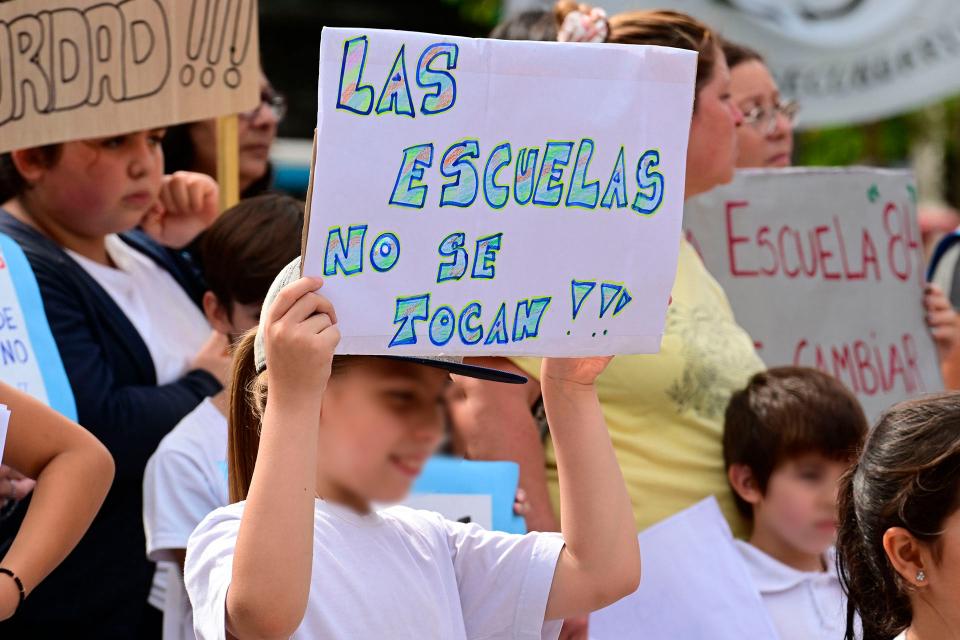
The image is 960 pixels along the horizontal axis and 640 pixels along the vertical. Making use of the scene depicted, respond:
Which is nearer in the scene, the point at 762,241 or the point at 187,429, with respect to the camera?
the point at 187,429

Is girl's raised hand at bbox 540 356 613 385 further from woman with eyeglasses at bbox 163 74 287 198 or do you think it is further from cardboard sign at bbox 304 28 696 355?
woman with eyeglasses at bbox 163 74 287 198

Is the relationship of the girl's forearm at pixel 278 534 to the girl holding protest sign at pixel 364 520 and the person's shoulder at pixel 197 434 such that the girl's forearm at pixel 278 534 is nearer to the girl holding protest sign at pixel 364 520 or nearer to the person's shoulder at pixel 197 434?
the girl holding protest sign at pixel 364 520

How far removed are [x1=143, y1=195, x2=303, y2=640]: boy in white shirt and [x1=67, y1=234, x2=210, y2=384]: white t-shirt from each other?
0.12 metres

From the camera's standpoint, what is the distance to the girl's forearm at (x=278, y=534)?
189 cm

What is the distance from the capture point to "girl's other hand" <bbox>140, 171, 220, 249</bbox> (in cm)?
395

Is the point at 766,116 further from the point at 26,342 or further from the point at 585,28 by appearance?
the point at 26,342

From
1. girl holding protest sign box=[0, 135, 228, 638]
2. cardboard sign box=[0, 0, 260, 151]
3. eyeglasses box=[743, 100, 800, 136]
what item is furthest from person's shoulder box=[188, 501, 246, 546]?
eyeglasses box=[743, 100, 800, 136]

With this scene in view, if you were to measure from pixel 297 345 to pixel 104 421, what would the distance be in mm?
1330

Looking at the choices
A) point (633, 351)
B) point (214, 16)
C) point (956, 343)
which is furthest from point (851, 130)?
point (633, 351)

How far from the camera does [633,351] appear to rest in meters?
2.25

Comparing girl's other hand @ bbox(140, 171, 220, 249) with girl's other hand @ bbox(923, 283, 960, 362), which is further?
girl's other hand @ bbox(923, 283, 960, 362)

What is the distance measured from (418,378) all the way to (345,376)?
4.4 inches

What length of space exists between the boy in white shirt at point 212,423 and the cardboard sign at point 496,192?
1063 millimetres

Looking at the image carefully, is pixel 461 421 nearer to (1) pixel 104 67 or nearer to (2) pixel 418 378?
(2) pixel 418 378
